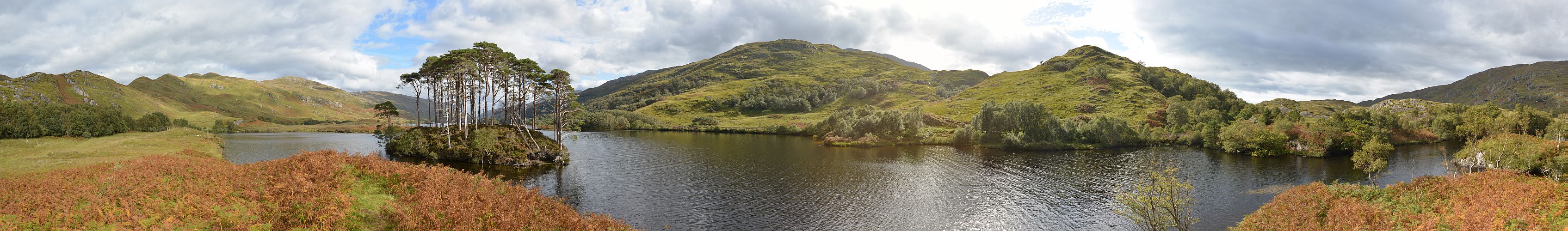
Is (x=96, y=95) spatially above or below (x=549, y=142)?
above

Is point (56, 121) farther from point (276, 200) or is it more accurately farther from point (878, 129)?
point (878, 129)

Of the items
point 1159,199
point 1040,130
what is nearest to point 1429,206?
point 1159,199

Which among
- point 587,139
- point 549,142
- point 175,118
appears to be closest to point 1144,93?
point 587,139

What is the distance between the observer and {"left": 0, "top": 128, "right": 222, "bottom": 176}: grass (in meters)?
38.3

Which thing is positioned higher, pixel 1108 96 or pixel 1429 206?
pixel 1108 96

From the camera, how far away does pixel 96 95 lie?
193 metres

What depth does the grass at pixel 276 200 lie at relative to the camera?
14625 millimetres

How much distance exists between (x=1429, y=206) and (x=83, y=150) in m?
101

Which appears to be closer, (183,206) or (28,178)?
(183,206)

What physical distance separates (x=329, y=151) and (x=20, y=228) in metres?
17.5

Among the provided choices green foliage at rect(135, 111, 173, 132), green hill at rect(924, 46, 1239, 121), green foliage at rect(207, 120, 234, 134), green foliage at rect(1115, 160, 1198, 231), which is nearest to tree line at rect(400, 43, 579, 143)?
green foliage at rect(1115, 160, 1198, 231)

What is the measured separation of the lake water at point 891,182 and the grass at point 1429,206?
6460 mm

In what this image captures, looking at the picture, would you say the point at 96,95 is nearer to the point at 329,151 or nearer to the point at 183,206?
the point at 329,151

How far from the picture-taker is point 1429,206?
29.1m
